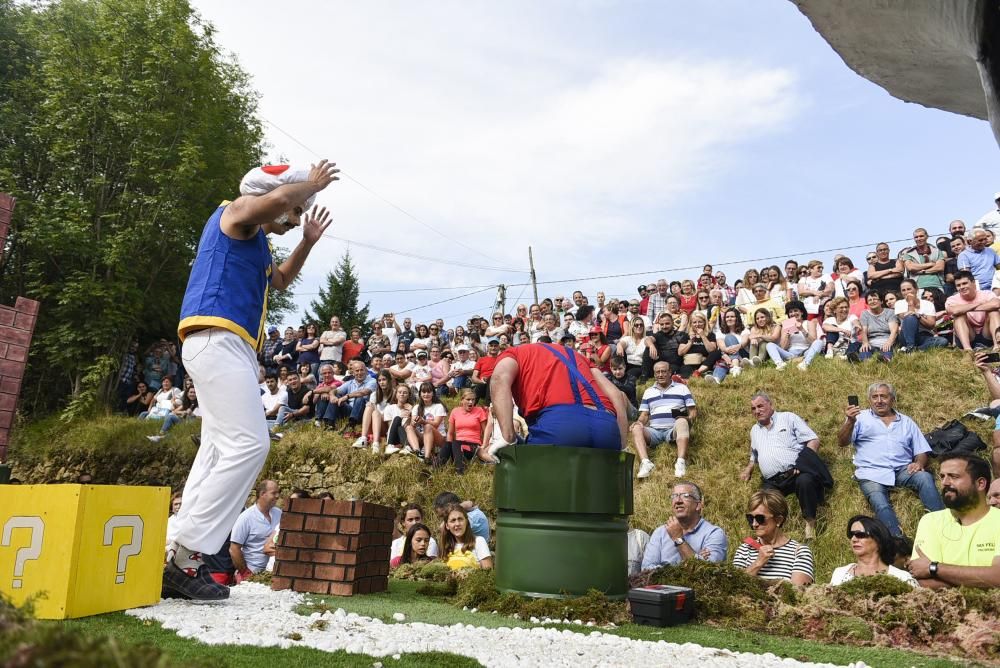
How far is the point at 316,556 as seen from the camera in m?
4.68

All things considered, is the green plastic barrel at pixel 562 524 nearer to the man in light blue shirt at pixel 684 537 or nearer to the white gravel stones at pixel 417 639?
the white gravel stones at pixel 417 639

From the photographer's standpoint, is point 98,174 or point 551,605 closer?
point 551,605

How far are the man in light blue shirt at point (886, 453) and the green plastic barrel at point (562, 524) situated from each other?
4.27 m

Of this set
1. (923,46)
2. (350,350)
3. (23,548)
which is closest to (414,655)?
(23,548)

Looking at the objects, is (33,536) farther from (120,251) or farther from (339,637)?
(120,251)

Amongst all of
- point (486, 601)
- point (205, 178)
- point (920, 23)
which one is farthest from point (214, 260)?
point (205, 178)

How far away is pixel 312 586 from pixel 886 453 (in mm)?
5968

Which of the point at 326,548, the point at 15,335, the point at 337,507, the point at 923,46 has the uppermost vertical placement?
the point at 923,46

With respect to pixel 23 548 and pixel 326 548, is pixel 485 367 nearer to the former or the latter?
pixel 326 548

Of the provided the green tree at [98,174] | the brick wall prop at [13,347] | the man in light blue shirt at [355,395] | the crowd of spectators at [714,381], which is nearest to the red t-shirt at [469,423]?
the crowd of spectators at [714,381]

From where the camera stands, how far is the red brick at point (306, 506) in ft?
15.8

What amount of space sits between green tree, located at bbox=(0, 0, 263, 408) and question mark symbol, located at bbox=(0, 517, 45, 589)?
16.0 meters

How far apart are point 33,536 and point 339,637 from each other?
1406mm

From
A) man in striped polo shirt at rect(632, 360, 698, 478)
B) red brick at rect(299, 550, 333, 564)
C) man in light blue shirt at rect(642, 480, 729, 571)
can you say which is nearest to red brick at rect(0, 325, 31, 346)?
red brick at rect(299, 550, 333, 564)
